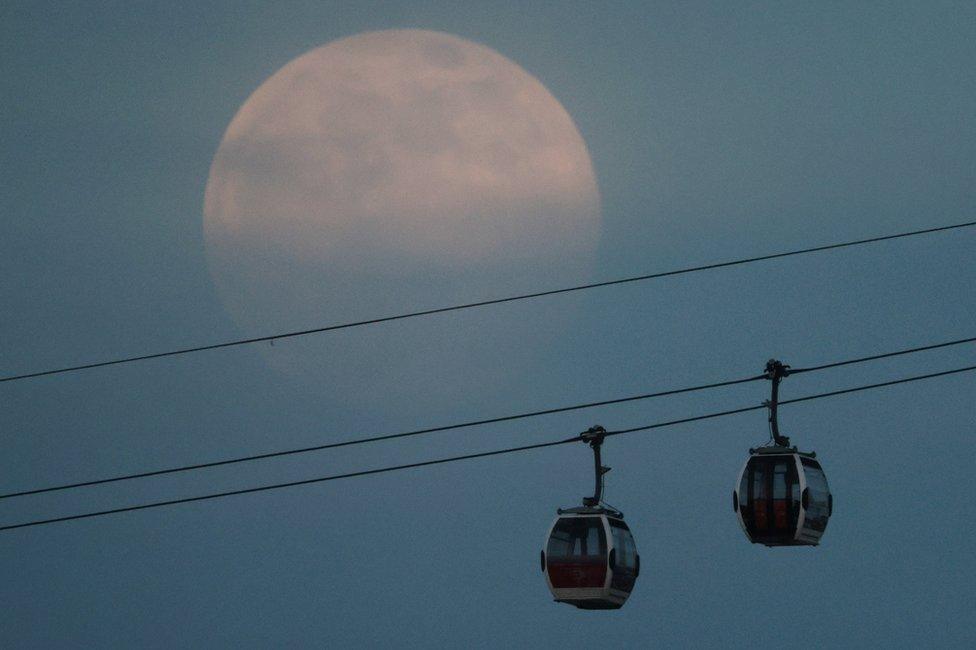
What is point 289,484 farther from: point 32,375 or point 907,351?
point 907,351

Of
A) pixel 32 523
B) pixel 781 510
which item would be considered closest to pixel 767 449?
pixel 781 510

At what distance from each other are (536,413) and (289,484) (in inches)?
146

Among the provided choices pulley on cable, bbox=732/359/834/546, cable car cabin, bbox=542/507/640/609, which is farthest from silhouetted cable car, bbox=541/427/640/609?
pulley on cable, bbox=732/359/834/546

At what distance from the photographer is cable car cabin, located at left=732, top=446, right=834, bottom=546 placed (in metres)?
22.5

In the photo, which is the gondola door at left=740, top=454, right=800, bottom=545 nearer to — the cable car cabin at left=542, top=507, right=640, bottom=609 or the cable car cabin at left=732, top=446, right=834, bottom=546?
the cable car cabin at left=732, top=446, right=834, bottom=546

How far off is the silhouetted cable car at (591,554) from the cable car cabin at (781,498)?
178 centimetres

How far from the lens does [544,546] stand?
2325cm

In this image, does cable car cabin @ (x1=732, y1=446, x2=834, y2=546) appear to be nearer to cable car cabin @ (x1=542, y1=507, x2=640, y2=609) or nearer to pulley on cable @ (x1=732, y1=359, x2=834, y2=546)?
pulley on cable @ (x1=732, y1=359, x2=834, y2=546)

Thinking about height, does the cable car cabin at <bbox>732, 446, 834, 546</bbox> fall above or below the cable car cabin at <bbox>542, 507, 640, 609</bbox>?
above

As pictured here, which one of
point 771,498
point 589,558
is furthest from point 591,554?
point 771,498

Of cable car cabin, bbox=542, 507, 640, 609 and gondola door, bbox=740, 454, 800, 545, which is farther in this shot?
cable car cabin, bbox=542, 507, 640, 609

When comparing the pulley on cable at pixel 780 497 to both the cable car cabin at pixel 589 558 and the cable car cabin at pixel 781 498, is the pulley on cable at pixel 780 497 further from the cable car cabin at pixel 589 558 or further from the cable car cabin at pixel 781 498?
the cable car cabin at pixel 589 558

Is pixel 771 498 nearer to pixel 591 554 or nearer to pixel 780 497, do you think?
pixel 780 497

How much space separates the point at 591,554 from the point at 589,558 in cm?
7
